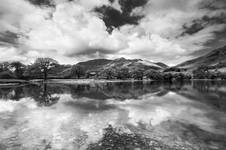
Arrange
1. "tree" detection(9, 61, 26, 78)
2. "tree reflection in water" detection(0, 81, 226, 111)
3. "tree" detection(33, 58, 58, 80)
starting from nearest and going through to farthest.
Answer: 1. "tree reflection in water" detection(0, 81, 226, 111)
2. "tree" detection(33, 58, 58, 80)
3. "tree" detection(9, 61, 26, 78)

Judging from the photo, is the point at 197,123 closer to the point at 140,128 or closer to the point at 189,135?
the point at 189,135

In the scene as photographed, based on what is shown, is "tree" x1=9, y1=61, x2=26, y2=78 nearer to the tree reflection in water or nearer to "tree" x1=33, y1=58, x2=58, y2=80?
"tree" x1=33, y1=58, x2=58, y2=80

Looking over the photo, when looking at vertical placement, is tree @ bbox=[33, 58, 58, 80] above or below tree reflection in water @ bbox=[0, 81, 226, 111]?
above

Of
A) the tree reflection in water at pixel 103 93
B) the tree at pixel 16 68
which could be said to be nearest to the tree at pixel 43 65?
the tree at pixel 16 68

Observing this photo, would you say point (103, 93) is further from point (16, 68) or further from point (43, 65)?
point (16, 68)

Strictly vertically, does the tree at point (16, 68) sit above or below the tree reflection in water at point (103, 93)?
above

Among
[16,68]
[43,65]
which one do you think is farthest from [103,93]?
[16,68]

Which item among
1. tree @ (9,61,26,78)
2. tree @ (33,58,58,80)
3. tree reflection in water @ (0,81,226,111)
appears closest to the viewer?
→ tree reflection in water @ (0,81,226,111)

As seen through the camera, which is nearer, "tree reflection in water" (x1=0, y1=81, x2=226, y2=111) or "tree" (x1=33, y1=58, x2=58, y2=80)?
"tree reflection in water" (x1=0, y1=81, x2=226, y2=111)

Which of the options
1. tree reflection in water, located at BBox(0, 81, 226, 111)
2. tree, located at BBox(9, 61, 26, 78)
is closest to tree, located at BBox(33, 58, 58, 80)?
tree, located at BBox(9, 61, 26, 78)

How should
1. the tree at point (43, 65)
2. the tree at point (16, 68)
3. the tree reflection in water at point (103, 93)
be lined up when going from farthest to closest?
the tree at point (16, 68)
the tree at point (43, 65)
the tree reflection in water at point (103, 93)

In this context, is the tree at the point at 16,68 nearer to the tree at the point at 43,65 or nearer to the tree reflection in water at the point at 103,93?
the tree at the point at 43,65

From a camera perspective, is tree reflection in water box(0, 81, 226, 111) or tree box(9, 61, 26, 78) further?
tree box(9, 61, 26, 78)

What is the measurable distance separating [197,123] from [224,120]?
407cm
